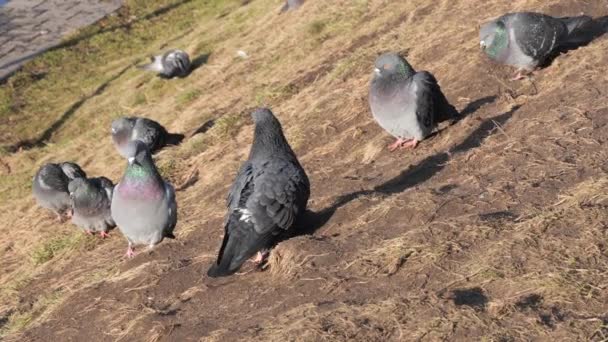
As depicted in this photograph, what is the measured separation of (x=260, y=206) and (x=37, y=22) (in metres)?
13.1

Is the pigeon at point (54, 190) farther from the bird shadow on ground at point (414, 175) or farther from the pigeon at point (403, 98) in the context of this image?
the bird shadow on ground at point (414, 175)

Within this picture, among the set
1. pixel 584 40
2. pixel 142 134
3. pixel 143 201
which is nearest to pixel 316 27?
pixel 142 134

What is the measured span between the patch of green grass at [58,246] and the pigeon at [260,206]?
3.37 metres

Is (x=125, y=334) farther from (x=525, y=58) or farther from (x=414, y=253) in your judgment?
(x=525, y=58)

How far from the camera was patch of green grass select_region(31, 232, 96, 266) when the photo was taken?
8.39 meters

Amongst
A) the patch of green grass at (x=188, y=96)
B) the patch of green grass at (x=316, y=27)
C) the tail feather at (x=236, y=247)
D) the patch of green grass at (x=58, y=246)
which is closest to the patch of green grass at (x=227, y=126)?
the patch of green grass at (x=58, y=246)

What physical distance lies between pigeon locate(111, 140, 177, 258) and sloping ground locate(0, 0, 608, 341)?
0.76 ft

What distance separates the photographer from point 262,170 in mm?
5516

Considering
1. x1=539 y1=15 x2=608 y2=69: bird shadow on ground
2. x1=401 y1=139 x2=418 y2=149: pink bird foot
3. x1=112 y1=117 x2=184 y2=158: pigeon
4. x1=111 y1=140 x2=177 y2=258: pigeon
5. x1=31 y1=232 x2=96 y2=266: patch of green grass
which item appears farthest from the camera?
x1=112 y1=117 x2=184 y2=158: pigeon

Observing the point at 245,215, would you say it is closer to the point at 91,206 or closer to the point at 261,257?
the point at 261,257

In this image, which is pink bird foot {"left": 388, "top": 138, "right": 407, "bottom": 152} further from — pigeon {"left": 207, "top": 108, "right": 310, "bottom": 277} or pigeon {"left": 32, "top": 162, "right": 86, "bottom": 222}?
pigeon {"left": 32, "top": 162, "right": 86, "bottom": 222}

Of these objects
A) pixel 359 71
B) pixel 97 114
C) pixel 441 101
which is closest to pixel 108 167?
pixel 97 114

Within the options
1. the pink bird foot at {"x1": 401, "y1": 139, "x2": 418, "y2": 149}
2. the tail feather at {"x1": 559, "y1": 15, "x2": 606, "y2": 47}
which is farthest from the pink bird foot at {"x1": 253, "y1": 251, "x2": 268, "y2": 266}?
the tail feather at {"x1": 559, "y1": 15, "x2": 606, "y2": 47}

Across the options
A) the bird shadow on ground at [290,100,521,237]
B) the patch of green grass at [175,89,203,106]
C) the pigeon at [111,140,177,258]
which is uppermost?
the pigeon at [111,140,177,258]
